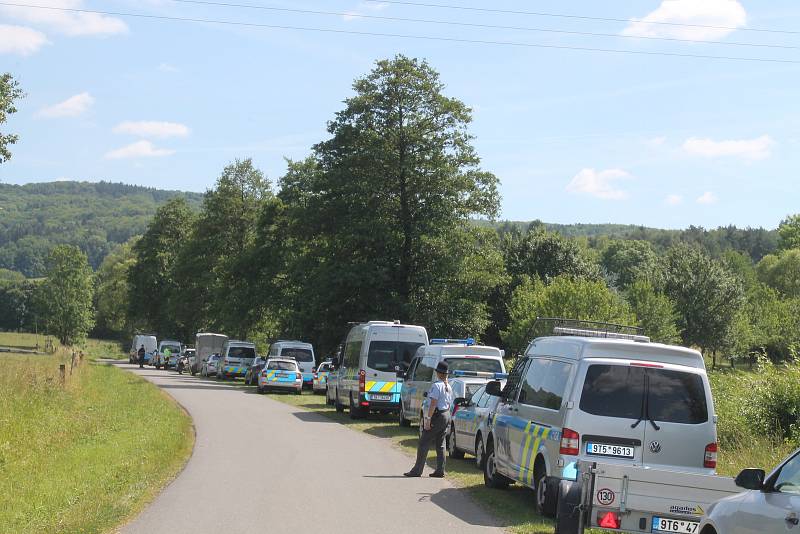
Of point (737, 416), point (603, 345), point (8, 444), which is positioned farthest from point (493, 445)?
point (8, 444)

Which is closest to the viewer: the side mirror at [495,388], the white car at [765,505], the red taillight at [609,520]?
the white car at [765,505]

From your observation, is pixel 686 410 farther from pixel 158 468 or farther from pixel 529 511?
pixel 158 468

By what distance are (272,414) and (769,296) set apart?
85.5 metres

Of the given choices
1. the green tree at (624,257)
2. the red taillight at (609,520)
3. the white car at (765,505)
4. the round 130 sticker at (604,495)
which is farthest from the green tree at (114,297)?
the white car at (765,505)

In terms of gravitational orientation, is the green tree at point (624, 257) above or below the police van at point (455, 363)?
above

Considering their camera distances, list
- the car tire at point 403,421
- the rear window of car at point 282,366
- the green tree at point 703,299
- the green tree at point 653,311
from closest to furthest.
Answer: the car tire at point 403,421, the rear window of car at point 282,366, the green tree at point 653,311, the green tree at point 703,299

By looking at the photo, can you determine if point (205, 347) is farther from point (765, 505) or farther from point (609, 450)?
point (765, 505)

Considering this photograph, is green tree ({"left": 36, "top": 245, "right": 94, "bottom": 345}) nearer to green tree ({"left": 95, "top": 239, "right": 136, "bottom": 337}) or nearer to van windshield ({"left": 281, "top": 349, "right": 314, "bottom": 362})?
green tree ({"left": 95, "top": 239, "right": 136, "bottom": 337})

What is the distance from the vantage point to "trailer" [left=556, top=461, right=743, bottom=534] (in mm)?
9281

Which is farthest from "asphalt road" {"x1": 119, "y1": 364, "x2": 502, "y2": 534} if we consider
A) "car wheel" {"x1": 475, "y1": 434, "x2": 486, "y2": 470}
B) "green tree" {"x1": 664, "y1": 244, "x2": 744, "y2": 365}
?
"green tree" {"x1": 664, "y1": 244, "x2": 744, "y2": 365}

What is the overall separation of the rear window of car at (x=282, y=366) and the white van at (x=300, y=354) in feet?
9.09

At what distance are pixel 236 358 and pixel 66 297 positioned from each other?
67.7 metres

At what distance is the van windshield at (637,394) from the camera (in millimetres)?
10984

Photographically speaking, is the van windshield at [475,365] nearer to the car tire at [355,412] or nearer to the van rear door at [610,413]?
the car tire at [355,412]
